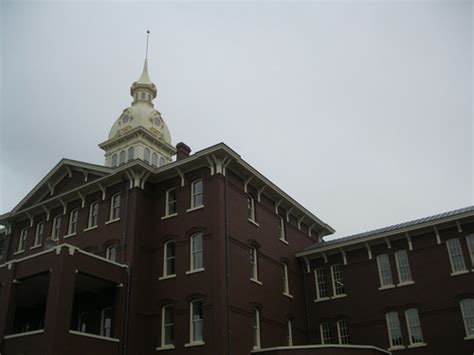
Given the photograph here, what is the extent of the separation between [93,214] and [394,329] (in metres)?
18.8

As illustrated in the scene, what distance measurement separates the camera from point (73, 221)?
105ft

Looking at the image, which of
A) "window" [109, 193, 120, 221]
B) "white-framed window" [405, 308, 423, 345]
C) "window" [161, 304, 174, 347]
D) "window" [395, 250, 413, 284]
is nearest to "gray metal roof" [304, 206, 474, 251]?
"window" [395, 250, 413, 284]

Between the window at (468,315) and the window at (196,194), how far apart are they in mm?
15019

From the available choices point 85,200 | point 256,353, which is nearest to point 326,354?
point 256,353

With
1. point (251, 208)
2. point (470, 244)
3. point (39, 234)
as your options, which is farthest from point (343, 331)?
point (39, 234)

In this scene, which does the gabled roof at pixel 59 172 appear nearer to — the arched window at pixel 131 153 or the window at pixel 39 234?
the window at pixel 39 234

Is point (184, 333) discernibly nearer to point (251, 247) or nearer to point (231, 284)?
point (231, 284)

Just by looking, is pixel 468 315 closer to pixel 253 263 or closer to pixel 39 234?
pixel 253 263

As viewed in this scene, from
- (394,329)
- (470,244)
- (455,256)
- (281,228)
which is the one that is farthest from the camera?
(281,228)

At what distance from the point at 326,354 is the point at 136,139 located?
22903 mm

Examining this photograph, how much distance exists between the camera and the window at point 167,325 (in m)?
25.7

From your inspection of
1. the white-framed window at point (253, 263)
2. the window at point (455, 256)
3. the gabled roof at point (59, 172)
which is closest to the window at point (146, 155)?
the gabled roof at point (59, 172)

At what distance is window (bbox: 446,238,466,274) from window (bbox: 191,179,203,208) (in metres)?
14.1

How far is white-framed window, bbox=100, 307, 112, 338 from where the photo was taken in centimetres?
2658
